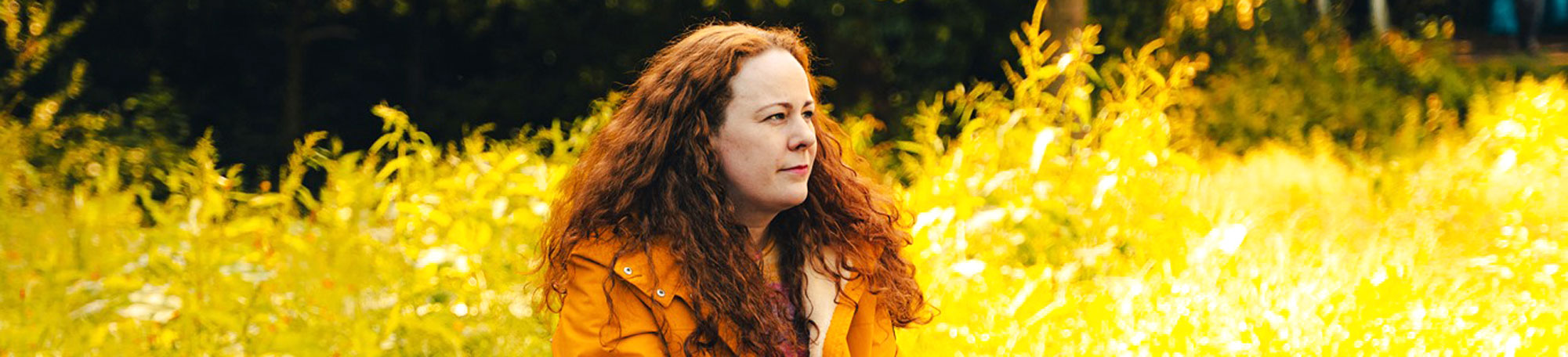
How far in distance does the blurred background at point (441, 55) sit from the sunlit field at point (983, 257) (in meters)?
3.87

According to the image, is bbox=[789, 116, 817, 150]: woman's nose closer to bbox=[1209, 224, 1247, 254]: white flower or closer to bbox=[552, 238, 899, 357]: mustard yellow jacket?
bbox=[552, 238, 899, 357]: mustard yellow jacket

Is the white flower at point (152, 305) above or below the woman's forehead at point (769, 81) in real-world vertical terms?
below

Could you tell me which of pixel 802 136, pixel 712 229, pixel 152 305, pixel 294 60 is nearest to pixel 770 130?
pixel 802 136

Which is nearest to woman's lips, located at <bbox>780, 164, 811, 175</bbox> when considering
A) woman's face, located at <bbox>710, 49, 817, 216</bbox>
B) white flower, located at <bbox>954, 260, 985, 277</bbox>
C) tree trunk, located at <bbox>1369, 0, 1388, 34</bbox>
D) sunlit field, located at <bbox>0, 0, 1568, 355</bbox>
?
woman's face, located at <bbox>710, 49, 817, 216</bbox>

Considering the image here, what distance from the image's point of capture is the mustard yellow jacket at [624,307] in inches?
77.5

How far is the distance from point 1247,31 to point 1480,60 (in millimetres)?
3884

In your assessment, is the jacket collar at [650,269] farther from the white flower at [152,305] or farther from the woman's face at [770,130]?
the white flower at [152,305]

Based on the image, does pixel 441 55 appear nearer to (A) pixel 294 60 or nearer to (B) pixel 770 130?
(A) pixel 294 60

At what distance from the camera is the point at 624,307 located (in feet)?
6.48

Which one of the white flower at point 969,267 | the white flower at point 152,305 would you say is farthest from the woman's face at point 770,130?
the white flower at point 152,305

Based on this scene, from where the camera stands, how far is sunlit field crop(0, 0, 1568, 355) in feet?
12.4

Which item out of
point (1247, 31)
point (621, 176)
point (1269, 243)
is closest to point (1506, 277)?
point (1269, 243)

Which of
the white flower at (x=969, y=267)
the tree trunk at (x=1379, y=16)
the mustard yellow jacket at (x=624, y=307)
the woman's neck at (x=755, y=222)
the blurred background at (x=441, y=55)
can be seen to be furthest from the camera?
the tree trunk at (x=1379, y=16)

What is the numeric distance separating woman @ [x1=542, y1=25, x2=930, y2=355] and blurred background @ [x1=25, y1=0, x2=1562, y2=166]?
6.91m
